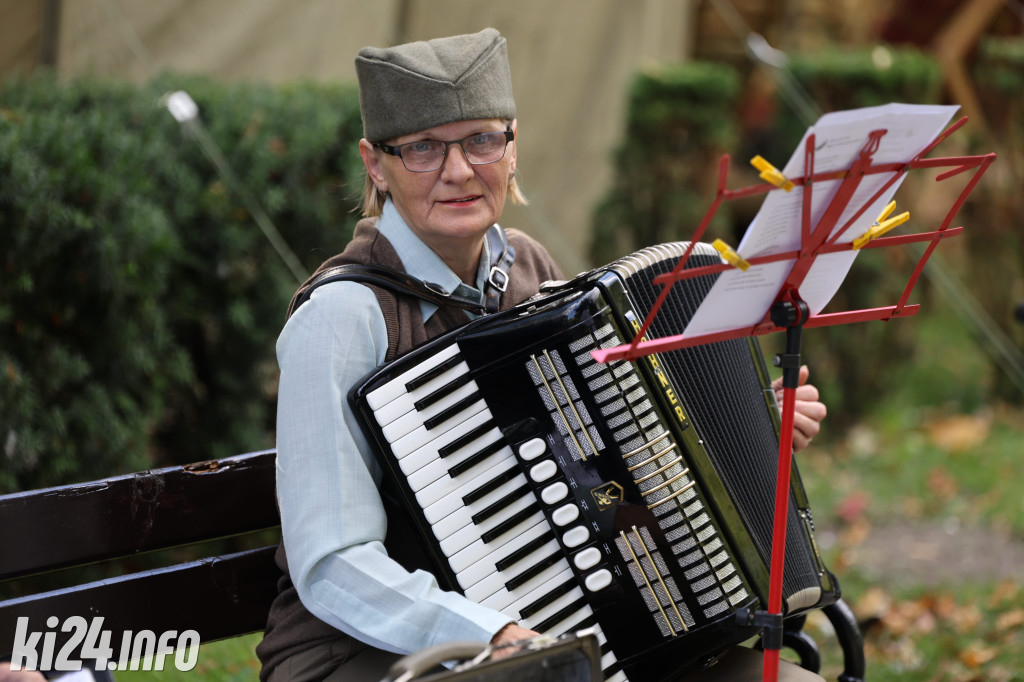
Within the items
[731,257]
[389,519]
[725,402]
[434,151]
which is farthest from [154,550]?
[731,257]

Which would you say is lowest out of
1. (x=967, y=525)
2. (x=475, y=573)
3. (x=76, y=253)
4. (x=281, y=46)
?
(x=967, y=525)

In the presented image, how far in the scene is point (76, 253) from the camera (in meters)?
3.30

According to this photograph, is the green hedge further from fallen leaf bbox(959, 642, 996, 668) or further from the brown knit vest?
fallen leaf bbox(959, 642, 996, 668)

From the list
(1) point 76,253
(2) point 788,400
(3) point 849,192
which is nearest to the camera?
(3) point 849,192

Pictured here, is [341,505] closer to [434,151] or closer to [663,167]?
[434,151]

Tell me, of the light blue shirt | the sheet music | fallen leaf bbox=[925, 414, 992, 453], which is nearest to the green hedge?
the light blue shirt

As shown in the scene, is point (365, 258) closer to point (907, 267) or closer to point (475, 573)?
point (475, 573)

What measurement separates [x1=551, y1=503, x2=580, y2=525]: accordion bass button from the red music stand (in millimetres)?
299

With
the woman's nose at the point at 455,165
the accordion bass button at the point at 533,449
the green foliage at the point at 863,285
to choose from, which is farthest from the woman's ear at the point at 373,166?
the green foliage at the point at 863,285

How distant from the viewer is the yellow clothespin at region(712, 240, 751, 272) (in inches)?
62.9

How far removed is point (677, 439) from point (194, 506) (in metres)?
1.00

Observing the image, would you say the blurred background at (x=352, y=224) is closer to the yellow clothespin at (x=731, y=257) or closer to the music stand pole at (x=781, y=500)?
the music stand pole at (x=781, y=500)

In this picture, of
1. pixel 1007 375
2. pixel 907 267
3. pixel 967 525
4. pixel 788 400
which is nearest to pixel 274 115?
pixel 788 400

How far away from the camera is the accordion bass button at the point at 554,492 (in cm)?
193
